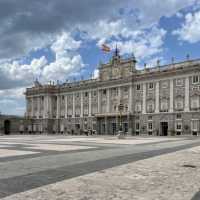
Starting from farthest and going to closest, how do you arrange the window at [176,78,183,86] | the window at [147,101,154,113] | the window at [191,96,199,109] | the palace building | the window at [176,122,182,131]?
the window at [147,101,154,113] → the window at [176,78,183,86] → the window at [176,122,182,131] → the palace building → the window at [191,96,199,109]

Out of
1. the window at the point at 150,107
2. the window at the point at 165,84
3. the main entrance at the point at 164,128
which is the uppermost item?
the window at the point at 165,84

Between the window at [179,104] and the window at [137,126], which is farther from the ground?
the window at [179,104]

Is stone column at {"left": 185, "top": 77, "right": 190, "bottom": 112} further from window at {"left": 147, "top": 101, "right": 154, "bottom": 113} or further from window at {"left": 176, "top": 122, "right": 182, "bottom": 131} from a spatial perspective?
window at {"left": 147, "top": 101, "right": 154, "bottom": 113}

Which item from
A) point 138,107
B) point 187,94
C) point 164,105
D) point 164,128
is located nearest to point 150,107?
point 138,107

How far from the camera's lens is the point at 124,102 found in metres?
85.4

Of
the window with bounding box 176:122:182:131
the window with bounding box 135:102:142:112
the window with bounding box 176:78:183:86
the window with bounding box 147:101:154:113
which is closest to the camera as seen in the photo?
the window with bounding box 176:122:182:131

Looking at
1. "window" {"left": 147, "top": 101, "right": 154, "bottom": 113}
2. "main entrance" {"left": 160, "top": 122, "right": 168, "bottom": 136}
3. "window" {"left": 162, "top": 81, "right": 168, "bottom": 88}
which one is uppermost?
"window" {"left": 162, "top": 81, "right": 168, "bottom": 88}

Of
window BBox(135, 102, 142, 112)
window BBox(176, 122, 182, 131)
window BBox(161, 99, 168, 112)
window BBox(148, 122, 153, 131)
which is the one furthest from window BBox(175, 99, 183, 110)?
window BBox(135, 102, 142, 112)

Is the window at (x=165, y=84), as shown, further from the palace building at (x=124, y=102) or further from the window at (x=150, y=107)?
the window at (x=150, y=107)

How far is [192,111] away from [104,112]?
88.4 feet

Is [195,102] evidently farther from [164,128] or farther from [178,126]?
[164,128]

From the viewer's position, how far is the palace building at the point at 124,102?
237 feet

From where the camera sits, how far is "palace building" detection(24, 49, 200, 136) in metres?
72.4

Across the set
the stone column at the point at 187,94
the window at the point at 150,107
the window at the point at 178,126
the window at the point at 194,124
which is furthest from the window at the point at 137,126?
the window at the point at 194,124
